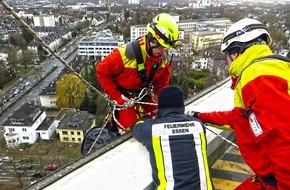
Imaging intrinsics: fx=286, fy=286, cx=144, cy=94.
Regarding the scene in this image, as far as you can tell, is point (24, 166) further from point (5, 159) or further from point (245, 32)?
point (245, 32)

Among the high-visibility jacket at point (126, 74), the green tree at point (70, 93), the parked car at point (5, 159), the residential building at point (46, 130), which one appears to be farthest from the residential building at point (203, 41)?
the high-visibility jacket at point (126, 74)

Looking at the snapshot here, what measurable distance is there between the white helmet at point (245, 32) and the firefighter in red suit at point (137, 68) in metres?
1.07

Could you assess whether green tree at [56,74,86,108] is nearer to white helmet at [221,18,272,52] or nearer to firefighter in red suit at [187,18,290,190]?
white helmet at [221,18,272,52]

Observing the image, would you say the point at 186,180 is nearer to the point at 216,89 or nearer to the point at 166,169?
the point at 166,169

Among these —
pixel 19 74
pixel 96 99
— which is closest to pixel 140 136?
pixel 96 99

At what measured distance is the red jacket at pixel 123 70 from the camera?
3.19m

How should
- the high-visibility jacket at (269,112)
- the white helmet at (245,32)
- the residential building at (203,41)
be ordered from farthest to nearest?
the residential building at (203,41) → the white helmet at (245,32) → the high-visibility jacket at (269,112)

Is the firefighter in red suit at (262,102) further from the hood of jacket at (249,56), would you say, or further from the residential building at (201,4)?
the residential building at (201,4)

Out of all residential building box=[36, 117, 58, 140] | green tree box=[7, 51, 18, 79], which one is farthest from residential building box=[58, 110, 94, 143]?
green tree box=[7, 51, 18, 79]

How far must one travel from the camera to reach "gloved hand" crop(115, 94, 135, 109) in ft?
10.7

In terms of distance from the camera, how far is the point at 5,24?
51719mm

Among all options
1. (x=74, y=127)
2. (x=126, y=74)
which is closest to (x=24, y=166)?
(x=74, y=127)

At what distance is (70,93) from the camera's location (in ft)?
75.5

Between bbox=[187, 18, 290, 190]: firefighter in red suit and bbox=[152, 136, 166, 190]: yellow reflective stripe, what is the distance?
538mm
